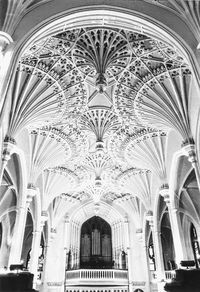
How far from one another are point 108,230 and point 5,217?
1074cm

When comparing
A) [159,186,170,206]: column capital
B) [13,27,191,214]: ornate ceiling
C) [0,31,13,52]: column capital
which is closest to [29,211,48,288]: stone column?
[13,27,191,214]: ornate ceiling

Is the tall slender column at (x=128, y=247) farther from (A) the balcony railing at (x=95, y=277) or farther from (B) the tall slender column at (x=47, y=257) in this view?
(B) the tall slender column at (x=47, y=257)

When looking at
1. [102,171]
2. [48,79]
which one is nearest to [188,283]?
[48,79]

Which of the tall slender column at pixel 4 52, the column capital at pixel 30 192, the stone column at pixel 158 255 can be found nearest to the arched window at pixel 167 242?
the stone column at pixel 158 255

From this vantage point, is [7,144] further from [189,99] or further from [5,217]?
[5,217]

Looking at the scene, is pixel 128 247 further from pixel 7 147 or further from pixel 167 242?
pixel 7 147

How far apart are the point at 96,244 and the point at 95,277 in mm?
4246

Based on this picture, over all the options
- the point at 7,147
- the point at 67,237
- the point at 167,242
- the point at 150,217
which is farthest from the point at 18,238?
the point at 167,242

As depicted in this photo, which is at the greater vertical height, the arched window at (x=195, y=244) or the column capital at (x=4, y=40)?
the column capital at (x=4, y=40)

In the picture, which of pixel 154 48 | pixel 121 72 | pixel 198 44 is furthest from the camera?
pixel 121 72

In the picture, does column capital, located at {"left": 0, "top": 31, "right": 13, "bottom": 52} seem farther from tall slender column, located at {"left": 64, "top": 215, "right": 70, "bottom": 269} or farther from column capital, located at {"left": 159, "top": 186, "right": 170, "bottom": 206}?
tall slender column, located at {"left": 64, "top": 215, "right": 70, "bottom": 269}

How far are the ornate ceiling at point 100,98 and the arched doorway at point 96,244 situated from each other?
32.7 ft

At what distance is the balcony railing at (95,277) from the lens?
67.1 feet

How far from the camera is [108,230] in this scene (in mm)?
26438
